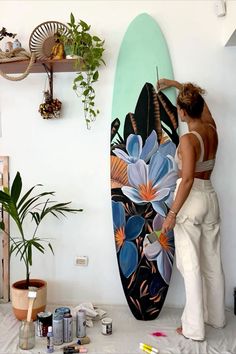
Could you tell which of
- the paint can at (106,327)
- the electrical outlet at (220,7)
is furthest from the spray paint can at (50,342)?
the electrical outlet at (220,7)

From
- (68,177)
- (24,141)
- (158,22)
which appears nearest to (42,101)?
(24,141)

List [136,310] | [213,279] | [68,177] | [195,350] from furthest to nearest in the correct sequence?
[68,177] < [136,310] < [213,279] < [195,350]

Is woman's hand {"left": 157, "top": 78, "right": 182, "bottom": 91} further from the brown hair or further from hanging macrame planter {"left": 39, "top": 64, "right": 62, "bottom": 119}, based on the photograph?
hanging macrame planter {"left": 39, "top": 64, "right": 62, "bottom": 119}

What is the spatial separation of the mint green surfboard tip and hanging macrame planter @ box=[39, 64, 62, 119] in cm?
42

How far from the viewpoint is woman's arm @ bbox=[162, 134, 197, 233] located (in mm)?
2086

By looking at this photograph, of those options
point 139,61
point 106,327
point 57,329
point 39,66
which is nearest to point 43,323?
point 57,329

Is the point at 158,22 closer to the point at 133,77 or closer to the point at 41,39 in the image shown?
the point at 133,77

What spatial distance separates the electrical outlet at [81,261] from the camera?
8.87 ft

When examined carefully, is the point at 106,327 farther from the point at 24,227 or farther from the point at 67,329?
the point at 24,227

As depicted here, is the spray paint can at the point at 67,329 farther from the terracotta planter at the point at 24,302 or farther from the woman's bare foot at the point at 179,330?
the woman's bare foot at the point at 179,330

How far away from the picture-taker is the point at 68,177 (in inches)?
107

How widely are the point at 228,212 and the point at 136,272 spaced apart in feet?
2.49

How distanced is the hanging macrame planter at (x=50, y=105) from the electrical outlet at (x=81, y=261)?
103cm

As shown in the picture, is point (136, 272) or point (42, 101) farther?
point (42, 101)
